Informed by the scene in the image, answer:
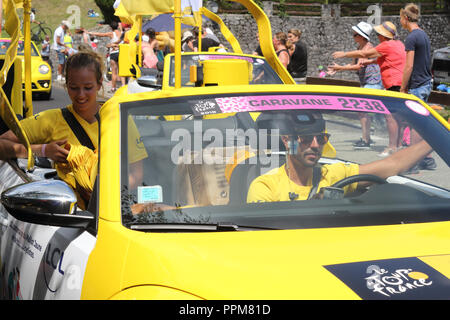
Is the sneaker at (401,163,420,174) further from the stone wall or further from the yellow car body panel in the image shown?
the stone wall

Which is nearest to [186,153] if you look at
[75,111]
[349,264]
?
[349,264]

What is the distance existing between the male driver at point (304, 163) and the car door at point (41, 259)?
29.2 inches

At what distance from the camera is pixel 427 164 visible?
11.2ft

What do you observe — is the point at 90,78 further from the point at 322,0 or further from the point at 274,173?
A: the point at 322,0

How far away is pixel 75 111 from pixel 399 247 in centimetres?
235

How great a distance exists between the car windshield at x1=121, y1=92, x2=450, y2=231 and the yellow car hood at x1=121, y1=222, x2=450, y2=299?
0.14m

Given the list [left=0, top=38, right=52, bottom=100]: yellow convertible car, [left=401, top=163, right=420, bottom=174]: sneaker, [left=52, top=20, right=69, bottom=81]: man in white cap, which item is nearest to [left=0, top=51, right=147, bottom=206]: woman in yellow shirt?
[left=401, top=163, right=420, bottom=174]: sneaker

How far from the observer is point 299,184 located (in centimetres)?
323

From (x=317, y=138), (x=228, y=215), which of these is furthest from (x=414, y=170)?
(x=228, y=215)

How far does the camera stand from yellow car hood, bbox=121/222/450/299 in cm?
222

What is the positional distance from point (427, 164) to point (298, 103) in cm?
64

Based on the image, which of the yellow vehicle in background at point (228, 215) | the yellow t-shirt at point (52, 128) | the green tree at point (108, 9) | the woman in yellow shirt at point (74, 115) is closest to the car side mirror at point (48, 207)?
the yellow vehicle in background at point (228, 215)

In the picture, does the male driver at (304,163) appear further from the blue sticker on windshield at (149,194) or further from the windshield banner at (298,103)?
the blue sticker on windshield at (149,194)

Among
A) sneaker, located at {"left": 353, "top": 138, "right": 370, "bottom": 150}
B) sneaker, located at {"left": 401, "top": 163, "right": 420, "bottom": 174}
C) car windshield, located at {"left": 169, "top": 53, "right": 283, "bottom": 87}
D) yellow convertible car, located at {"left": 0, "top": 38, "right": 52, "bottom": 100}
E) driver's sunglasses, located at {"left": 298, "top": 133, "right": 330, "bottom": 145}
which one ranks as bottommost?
yellow convertible car, located at {"left": 0, "top": 38, "right": 52, "bottom": 100}
